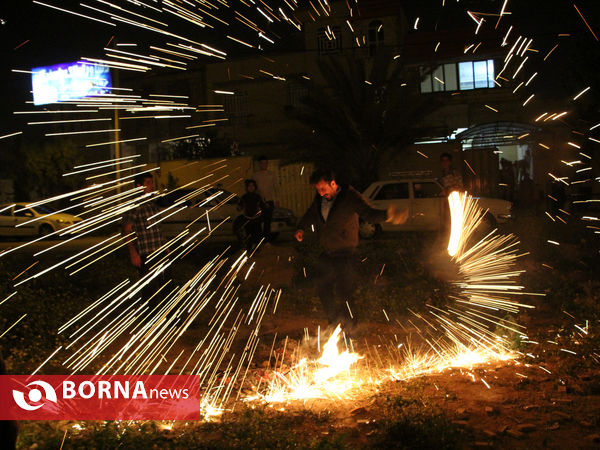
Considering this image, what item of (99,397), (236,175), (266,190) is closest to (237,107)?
(236,175)

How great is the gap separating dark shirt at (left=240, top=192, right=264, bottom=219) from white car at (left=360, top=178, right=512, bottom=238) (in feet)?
18.5

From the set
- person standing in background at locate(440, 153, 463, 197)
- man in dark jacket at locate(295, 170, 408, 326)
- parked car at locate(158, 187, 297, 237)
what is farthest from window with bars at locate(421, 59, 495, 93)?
man in dark jacket at locate(295, 170, 408, 326)

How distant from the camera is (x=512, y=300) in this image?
7.93 metres

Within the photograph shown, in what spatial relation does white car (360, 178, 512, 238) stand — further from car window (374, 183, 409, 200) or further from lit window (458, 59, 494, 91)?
lit window (458, 59, 494, 91)

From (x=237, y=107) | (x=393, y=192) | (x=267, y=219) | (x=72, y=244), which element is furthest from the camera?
(x=237, y=107)

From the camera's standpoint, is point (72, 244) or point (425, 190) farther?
point (72, 244)

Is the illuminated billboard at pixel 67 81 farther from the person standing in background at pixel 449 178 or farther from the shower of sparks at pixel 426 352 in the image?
the shower of sparks at pixel 426 352

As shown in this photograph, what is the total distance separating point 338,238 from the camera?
6383 millimetres

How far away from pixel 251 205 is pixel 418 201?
6.76 meters

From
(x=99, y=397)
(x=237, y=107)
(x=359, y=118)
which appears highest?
(x=237, y=107)

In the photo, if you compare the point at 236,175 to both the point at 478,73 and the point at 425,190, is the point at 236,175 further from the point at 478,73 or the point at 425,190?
the point at 478,73

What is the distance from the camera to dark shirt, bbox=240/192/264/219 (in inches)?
418

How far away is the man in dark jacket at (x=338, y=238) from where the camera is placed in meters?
6.36

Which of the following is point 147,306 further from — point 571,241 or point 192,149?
point 192,149
